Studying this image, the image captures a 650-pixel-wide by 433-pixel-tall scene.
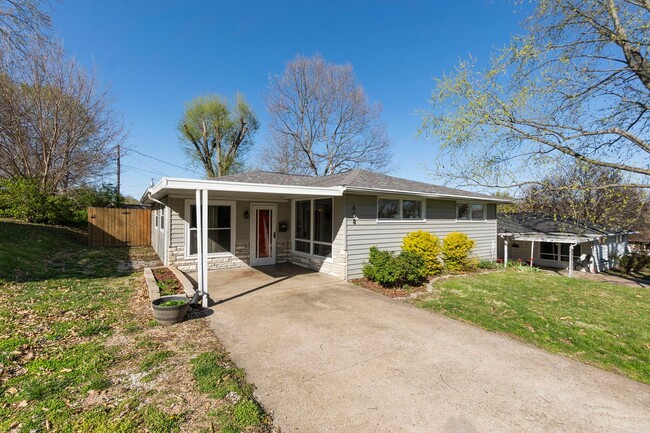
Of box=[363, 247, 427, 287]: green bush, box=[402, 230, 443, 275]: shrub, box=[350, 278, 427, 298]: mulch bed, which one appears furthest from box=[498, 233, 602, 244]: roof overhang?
box=[350, 278, 427, 298]: mulch bed

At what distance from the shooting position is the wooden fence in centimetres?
1362

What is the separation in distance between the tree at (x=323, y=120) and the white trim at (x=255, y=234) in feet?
41.0

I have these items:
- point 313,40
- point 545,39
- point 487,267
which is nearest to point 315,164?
point 313,40

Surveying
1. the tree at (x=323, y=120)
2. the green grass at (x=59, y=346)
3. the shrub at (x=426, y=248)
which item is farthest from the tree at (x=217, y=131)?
the shrub at (x=426, y=248)

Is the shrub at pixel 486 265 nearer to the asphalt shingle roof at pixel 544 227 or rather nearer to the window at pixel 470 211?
the window at pixel 470 211

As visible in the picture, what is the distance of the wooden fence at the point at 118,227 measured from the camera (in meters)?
13.6

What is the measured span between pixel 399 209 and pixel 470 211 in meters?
4.25

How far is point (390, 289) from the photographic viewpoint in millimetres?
7414

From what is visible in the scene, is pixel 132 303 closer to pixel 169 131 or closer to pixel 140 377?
pixel 140 377

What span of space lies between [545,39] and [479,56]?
1783 millimetres

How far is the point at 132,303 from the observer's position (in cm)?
569

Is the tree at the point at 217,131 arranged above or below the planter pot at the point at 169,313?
above

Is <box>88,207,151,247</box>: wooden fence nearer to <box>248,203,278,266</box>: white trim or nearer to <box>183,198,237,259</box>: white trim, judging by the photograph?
<box>183,198,237,259</box>: white trim

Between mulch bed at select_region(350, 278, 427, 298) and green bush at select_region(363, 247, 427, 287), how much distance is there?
15 centimetres
